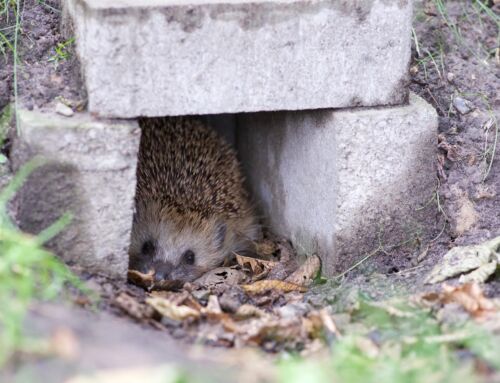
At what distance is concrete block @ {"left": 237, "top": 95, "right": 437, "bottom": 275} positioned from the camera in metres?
3.72

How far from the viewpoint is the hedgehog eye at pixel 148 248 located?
4750mm

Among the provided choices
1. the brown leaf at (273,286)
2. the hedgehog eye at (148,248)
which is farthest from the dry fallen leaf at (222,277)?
the hedgehog eye at (148,248)

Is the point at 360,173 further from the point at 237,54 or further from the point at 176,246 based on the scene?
the point at 176,246

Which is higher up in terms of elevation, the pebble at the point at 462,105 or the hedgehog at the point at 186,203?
the pebble at the point at 462,105

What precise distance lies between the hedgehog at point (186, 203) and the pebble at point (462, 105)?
150 cm

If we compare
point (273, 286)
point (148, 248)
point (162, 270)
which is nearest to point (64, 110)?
point (273, 286)

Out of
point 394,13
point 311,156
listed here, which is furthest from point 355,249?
point 394,13

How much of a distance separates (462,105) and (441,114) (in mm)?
118

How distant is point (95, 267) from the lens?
3.43m

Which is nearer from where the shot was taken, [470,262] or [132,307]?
[132,307]

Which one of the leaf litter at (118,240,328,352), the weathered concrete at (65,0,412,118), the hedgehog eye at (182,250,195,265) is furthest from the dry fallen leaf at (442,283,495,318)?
the hedgehog eye at (182,250,195,265)

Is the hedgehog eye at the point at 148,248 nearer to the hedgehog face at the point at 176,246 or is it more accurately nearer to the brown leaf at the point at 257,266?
the hedgehog face at the point at 176,246

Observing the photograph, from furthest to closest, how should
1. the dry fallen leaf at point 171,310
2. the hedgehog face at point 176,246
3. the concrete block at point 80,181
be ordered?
the hedgehog face at point 176,246 → the concrete block at point 80,181 → the dry fallen leaf at point 171,310

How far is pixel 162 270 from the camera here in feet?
14.9
